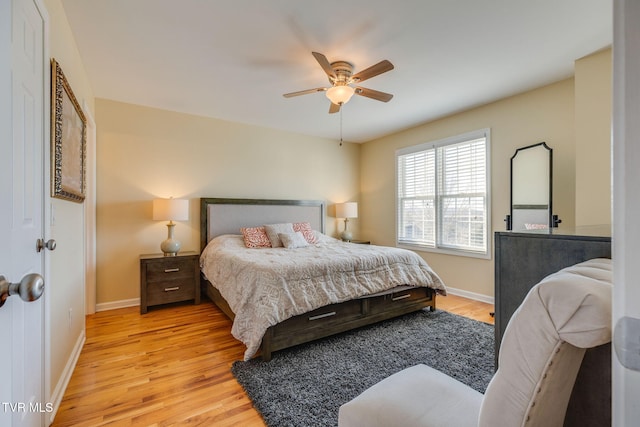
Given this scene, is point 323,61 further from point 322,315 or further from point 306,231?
point 306,231

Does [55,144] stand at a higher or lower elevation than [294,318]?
higher

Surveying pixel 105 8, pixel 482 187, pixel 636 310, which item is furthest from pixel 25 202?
pixel 482 187

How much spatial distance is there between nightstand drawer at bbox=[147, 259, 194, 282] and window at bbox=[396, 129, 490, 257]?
328 centimetres

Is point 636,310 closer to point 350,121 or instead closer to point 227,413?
point 227,413

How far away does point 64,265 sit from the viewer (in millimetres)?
1993

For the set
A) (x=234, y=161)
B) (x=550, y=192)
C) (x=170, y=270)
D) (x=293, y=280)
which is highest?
(x=234, y=161)

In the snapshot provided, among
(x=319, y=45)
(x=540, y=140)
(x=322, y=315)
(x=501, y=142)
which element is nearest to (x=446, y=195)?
(x=501, y=142)

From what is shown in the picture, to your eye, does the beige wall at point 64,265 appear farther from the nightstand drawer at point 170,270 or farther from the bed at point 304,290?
the bed at point 304,290

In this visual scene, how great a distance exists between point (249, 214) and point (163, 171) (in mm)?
1271

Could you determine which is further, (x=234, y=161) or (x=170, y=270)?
(x=234, y=161)

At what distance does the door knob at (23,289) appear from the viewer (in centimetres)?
72

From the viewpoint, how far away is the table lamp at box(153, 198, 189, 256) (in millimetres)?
3488

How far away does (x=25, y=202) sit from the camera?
116cm

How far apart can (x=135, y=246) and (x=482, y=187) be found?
14.7ft
